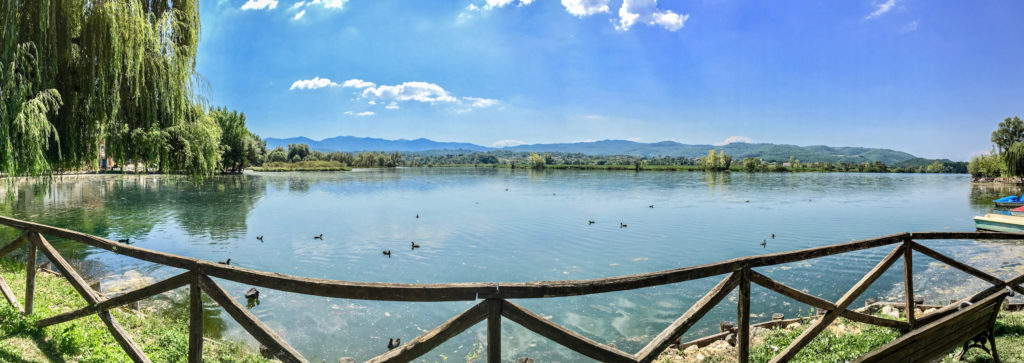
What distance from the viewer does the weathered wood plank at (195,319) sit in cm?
343

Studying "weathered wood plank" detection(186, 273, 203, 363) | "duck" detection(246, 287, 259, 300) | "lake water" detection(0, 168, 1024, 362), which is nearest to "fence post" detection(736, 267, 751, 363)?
"weathered wood plank" detection(186, 273, 203, 363)

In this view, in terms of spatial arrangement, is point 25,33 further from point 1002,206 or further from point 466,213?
point 1002,206

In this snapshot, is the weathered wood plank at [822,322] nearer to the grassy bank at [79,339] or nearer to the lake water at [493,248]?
the lake water at [493,248]

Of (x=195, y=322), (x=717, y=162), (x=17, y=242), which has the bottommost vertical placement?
(x=195, y=322)

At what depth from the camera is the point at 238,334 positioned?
973 centimetres

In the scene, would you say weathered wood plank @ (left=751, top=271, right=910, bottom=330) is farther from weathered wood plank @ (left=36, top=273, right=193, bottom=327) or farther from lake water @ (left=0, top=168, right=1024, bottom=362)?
lake water @ (left=0, top=168, right=1024, bottom=362)

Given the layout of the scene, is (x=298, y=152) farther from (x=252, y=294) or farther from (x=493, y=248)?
(x=252, y=294)

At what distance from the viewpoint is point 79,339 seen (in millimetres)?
5570

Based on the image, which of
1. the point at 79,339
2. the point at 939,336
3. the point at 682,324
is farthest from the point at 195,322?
the point at 939,336

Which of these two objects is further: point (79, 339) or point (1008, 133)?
point (1008, 133)

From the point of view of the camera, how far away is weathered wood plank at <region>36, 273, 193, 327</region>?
3.48m

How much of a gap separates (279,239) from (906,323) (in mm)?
25158

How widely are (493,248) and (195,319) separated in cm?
1929

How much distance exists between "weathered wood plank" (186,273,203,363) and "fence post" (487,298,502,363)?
7.53 ft
